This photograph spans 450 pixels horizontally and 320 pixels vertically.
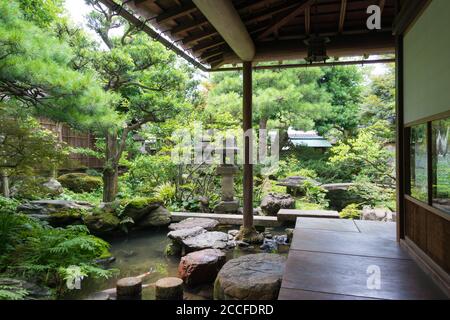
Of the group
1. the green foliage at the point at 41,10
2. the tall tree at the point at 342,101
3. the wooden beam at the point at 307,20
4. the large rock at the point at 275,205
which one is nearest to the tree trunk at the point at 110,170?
the green foliage at the point at 41,10

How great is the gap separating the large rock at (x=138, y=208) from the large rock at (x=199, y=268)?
2.81 metres

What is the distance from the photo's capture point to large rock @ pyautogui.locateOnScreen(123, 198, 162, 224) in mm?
6746

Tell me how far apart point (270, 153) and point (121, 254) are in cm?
687

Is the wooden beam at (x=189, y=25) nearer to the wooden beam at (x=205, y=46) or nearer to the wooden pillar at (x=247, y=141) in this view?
the wooden beam at (x=205, y=46)

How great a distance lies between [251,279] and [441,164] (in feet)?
6.73

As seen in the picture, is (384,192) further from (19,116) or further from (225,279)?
(19,116)

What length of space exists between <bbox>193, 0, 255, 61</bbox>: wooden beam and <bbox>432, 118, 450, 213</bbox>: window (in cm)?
220

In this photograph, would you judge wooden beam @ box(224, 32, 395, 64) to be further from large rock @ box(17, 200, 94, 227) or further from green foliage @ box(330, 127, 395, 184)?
large rock @ box(17, 200, 94, 227)

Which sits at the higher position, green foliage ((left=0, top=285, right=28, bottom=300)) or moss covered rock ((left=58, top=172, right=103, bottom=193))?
moss covered rock ((left=58, top=172, right=103, bottom=193))

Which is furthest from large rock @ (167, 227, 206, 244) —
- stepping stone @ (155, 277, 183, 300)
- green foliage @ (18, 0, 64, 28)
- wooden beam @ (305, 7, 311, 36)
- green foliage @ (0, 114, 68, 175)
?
green foliage @ (18, 0, 64, 28)

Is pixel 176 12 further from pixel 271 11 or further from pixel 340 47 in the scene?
pixel 340 47

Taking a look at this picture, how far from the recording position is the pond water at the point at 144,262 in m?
3.86

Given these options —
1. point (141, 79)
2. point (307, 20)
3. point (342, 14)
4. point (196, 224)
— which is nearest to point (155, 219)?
point (196, 224)
